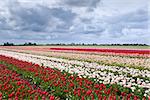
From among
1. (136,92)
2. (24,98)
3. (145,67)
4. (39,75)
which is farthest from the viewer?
(145,67)

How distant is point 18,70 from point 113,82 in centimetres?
754

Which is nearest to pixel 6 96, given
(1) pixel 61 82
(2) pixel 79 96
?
(2) pixel 79 96

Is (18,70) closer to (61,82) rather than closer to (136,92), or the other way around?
(61,82)

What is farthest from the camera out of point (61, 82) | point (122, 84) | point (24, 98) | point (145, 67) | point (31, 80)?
point (145, 67)

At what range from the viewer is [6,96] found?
8391 millimetres

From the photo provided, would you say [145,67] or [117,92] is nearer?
[117,92]

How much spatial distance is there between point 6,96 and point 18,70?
29.0 feet

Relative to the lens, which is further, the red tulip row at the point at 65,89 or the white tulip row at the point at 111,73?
the white tulip row at the point at 111,73

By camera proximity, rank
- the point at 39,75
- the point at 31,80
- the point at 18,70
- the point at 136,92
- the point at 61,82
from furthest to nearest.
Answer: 1. the point at 18,70
2. the point at 31,80
3. the point at 39,75
4. the point at 61,82
5. the point at 136,92

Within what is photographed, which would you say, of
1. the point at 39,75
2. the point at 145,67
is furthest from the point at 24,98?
the point at 145,67

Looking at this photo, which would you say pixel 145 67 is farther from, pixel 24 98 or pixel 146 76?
pixel 24 98

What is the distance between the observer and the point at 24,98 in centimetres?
808

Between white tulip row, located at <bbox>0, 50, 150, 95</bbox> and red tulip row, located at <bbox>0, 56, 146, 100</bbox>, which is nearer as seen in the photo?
red tulip row, located at <bbox>0, 56, 146, 100</bbox>

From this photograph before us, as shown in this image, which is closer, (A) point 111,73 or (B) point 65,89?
(B) point 65,89
